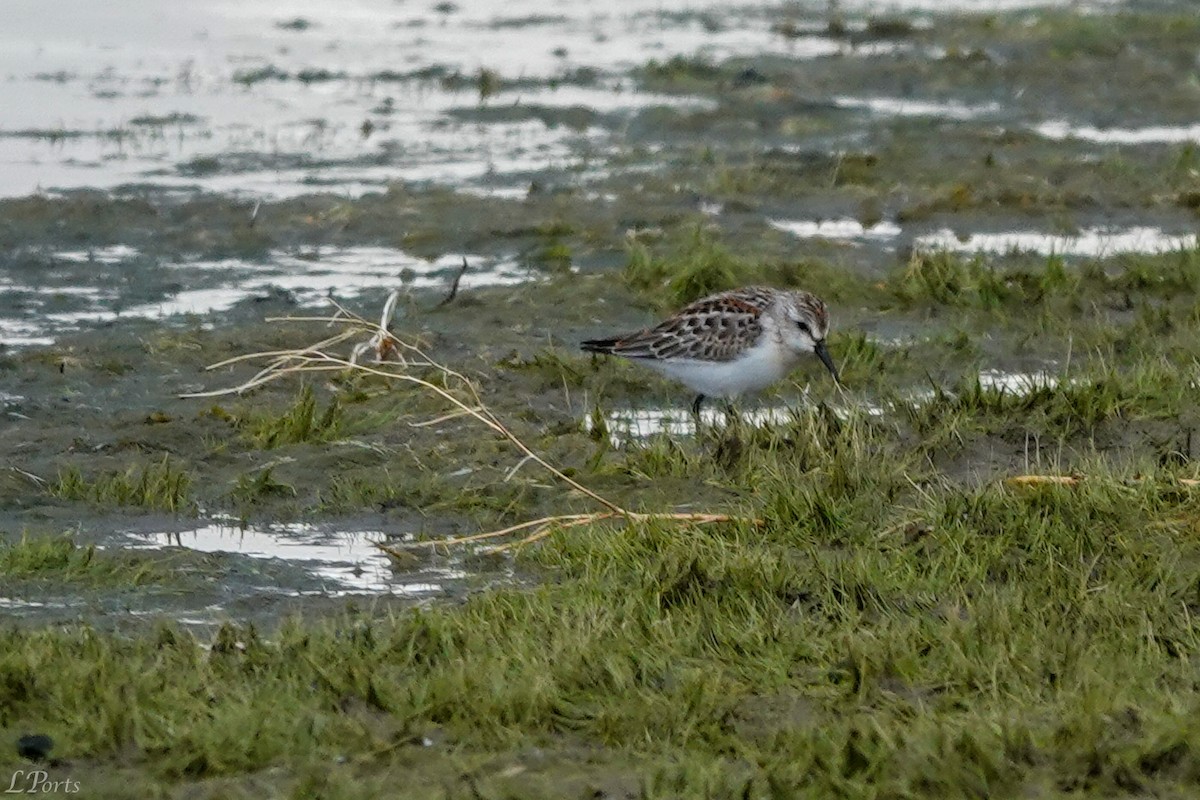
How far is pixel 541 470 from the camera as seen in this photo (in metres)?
8.48

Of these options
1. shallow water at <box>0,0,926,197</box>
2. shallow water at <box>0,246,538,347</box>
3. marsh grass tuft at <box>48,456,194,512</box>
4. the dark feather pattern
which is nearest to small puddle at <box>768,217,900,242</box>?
shallow water at <box>0,246,538,347</box>

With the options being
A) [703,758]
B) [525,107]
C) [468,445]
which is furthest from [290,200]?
[703,758]

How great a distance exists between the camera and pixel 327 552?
7.66 meters

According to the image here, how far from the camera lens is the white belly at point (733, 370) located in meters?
9.58

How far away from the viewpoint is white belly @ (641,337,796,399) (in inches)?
377

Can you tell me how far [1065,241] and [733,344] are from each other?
436 centimetres

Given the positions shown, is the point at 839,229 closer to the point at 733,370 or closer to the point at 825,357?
the point at 825,357

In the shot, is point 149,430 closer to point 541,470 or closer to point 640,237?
point 541,470

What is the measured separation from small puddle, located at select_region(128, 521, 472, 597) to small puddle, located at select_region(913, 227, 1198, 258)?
550cm

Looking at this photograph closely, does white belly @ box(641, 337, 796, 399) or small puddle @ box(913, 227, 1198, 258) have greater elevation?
white belly @ box(641, 337, 796, 399)

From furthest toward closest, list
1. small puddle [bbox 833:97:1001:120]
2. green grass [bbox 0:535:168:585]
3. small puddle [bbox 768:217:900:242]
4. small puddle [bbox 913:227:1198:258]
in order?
small puddle [bbox 833:97:1001:120] → small puddle [bbox 768:217:900:242] → small puddle [bbox 913:227:1198:258] → green grass [bbox 0:535:168:585]

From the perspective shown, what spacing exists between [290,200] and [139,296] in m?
2.38

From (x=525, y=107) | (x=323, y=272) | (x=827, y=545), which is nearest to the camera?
(x=827, y=545)

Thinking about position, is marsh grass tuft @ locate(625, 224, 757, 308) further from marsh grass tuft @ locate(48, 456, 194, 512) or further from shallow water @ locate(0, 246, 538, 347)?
marsh grass tuft @ locate(48, 456, 194, 512)
